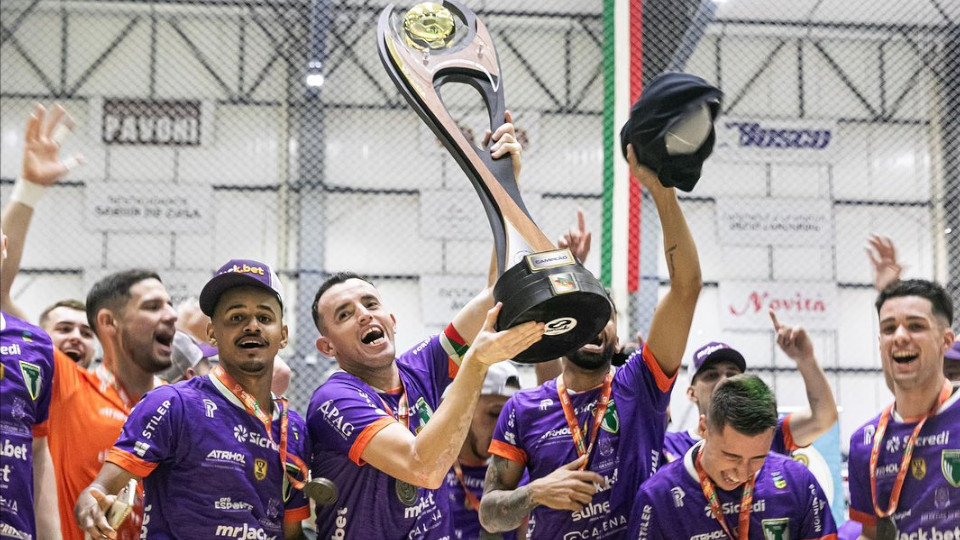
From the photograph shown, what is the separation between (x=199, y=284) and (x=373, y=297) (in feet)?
33.7

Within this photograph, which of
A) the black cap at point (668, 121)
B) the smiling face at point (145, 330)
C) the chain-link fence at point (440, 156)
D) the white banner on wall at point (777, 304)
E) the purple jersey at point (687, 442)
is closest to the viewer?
the black cap at point (668, 121)

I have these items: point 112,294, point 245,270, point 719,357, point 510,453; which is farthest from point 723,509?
point 112,294

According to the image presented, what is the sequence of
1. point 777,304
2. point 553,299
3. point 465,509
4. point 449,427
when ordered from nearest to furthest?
point 553,299 → point 449,427 → point 465,509 → point 777,304

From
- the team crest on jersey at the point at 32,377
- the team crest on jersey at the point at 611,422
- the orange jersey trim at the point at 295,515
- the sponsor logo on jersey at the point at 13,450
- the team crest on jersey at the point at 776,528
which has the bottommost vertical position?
the team crest on jersey at the point at 776,528

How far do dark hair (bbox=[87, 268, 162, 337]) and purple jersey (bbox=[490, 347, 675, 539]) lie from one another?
155 centimetres

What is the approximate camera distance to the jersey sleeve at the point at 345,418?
9.41 ft

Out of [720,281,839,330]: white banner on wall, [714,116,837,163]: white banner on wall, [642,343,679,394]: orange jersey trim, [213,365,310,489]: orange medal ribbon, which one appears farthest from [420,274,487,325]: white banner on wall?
[213,365,310,489]: orange medal ribbon

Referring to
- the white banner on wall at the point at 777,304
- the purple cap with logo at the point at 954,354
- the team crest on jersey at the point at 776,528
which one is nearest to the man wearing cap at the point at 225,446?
the team crest on jersey at the point at 776,528

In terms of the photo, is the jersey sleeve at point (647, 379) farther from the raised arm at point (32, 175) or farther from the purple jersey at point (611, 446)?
the raised arm at point (32, 175)

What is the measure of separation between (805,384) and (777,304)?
32.8ft

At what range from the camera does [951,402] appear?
3398mm

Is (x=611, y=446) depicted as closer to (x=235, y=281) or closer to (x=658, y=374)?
(x=658, y=374)

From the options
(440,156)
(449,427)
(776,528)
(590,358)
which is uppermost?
(440,156)

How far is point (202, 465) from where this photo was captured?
2.85 metres
